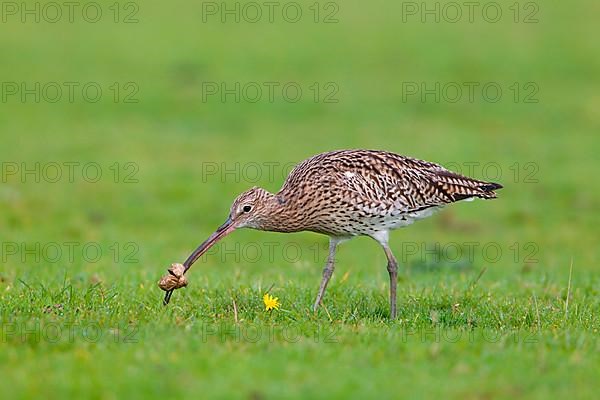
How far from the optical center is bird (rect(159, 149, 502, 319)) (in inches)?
351

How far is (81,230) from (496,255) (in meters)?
7.06

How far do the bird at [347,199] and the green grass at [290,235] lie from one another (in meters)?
0.69

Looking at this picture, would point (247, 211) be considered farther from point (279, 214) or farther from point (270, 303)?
point (270, 303)

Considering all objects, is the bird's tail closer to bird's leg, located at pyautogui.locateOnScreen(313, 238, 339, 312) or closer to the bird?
the bird

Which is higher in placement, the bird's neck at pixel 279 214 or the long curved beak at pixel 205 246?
the bird's neck at pixel 279 214

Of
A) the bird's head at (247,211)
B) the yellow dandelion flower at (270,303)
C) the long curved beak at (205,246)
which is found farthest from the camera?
the bird's head at (247,211)

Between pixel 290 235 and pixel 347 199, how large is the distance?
9.21m

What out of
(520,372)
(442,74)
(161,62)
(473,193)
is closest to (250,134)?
(161,62)

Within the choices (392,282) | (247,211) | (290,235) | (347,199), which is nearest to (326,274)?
(392,282)

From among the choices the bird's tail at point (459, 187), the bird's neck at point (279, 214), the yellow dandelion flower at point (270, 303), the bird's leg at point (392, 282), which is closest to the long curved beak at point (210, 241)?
the bird's neck at point (279, 214)

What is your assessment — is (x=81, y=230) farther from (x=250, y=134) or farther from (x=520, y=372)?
(x=520, y=372)

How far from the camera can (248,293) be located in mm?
8984

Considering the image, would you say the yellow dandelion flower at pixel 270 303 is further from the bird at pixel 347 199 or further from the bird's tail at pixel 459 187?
the bird's tail at pixel 459 187

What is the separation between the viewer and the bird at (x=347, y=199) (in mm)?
8914
